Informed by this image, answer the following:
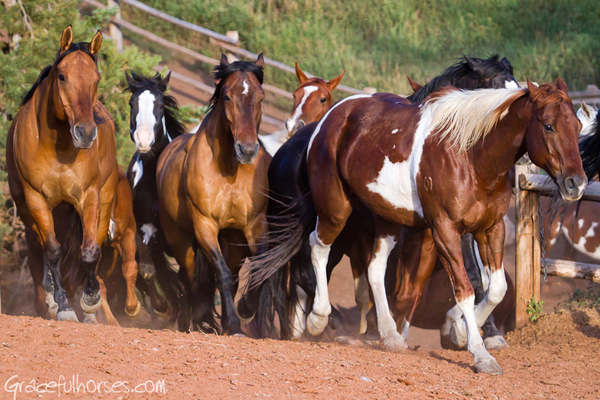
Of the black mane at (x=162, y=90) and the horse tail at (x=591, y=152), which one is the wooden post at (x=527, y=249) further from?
the black mane at (x=162, y=90)

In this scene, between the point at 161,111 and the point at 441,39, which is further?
the point at 441,39

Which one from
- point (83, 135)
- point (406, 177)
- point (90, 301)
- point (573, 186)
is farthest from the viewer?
point (90, 301)

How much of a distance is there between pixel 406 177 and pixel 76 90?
2.47m

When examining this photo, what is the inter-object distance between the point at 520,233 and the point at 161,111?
356 cm

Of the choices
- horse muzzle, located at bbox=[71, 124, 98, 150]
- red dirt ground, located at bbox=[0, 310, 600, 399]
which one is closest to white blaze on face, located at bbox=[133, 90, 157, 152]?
horse muzzle, located at bbox=[71, 124, 98, 150]

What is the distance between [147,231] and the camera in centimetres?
710

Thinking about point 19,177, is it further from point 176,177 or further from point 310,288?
point 310,288

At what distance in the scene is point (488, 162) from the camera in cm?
434

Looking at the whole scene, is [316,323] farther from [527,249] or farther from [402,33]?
[402,33]

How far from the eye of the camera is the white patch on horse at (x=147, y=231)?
7086mm

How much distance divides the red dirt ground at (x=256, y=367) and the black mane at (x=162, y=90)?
9.68ft

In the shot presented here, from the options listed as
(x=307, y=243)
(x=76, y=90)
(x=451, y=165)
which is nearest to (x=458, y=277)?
(x=451, y=165)

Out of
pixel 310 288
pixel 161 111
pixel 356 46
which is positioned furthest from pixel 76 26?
pixel 356 46

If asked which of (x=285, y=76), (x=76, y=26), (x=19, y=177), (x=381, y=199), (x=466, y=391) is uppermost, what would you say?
(x=285, y=76)
